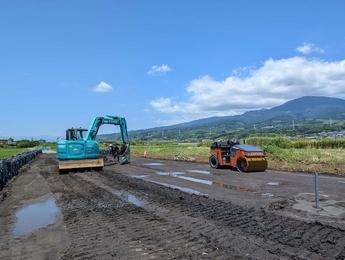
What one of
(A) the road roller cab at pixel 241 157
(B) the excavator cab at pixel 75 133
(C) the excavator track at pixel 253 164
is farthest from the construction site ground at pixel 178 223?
(B) the excavator cab at pixel 75 133

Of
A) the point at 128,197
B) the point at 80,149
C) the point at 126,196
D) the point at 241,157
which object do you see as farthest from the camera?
the point at 80,149

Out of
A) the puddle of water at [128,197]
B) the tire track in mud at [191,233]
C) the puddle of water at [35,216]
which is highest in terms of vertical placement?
the tire track in mud at [191,233]

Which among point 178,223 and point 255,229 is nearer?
point 255,229

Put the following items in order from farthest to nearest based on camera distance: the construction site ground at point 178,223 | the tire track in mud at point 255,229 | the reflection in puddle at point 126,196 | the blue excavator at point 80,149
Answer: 1. the blue excavator at point 80,149
2. the reflection in puddle at point 126,196
3. the construction site ground at point 178,223
4. the tire track in mud at point 255,229

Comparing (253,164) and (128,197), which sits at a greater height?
(253,164)

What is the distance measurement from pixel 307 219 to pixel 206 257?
10.2 ft

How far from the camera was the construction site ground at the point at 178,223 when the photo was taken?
5.34m

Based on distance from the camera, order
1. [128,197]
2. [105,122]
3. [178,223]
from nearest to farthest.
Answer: [178,223] < [128,197] < [105,122]

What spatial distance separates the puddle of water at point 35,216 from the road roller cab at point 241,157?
397 inches

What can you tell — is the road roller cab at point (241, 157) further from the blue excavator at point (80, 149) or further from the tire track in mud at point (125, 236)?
the tire track in mud at point (125, 236)

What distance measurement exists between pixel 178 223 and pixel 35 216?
4099 millimetres

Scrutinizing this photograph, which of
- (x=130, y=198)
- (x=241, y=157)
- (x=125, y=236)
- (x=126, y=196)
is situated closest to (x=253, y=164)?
(x=241, y=157)

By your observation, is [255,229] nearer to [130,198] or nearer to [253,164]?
[130,198]

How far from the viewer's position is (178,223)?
7039mm
